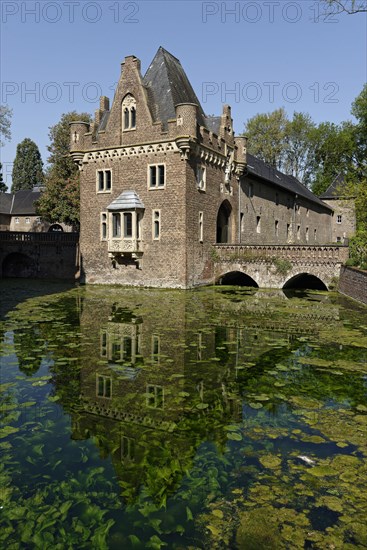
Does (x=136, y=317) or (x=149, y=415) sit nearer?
(x=149, y=415)

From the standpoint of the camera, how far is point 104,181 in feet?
89.5

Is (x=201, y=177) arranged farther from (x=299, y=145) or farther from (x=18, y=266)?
(x=299, y=145)

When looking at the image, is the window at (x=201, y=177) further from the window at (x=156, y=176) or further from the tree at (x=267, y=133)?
the tree at (x=267, y=133)

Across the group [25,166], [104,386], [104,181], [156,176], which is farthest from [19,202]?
[104,386]

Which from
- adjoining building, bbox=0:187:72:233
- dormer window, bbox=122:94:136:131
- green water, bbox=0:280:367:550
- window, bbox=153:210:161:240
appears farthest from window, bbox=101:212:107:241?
adjoining building, bbox=0:187:72:233

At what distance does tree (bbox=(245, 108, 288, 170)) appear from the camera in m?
62.3

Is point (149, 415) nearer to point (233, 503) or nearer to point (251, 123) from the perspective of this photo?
point (233, 503)

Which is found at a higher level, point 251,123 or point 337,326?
point 251,123

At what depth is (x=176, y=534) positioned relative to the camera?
3900mm

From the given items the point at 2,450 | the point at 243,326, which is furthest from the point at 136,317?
the point at 2,450

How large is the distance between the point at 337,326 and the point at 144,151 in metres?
16.1

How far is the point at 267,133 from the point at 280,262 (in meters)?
42.0

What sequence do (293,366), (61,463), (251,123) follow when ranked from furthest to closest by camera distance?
(251,123)
(293,366)
(61,463)

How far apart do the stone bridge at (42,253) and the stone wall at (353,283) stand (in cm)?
1964
